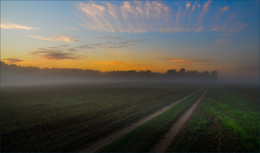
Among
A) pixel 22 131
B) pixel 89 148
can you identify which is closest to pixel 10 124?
pixel 22 131

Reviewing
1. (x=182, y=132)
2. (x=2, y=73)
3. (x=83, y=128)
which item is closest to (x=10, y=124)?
(x=83, y=128)

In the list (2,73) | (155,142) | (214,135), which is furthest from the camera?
(2,73)

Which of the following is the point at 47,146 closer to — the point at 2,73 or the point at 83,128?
the point at 83,128

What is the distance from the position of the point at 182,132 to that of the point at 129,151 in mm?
5948

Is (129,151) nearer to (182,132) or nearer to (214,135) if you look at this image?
(182,132)

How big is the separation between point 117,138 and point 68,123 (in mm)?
6981

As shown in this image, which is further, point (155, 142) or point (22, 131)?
point (22, 131)

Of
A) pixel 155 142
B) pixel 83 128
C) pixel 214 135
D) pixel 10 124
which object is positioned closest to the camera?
pixel 155 142

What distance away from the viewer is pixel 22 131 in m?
13.7

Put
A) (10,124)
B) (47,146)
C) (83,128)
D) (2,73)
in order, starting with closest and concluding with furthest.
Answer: (47,146) < (83,128) < (10,124) < (2,73)

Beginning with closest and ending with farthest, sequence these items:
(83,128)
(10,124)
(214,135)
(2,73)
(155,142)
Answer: (155,142), (214,135), (83,128), (10,124), (2,73)

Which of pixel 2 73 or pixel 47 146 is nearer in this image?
pixel 47 146

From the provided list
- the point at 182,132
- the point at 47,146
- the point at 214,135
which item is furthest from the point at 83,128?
the point at 214,135

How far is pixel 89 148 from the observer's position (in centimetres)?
1030
